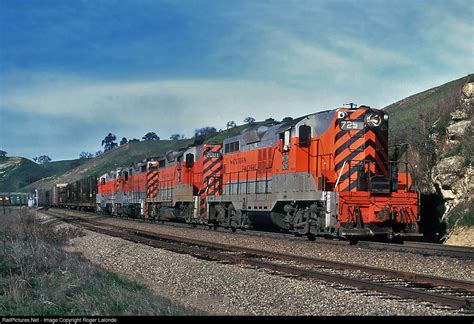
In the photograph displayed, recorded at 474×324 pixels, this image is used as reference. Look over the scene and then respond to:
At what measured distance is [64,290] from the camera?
889cm

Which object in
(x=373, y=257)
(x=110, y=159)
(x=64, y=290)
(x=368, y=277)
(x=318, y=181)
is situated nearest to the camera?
(x=64, y=290)

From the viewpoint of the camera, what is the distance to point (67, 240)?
21.4 m

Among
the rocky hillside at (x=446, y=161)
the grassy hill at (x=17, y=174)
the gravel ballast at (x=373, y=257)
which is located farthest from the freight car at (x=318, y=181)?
the grassy hill at (x=17, y=174)

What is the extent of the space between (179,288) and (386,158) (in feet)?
29.1

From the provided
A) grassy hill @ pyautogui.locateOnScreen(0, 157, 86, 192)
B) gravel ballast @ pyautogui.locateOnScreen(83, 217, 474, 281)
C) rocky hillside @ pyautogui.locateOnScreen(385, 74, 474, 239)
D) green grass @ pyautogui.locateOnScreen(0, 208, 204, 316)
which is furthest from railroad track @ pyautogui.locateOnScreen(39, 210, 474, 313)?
grassy hill @ pyautogui.locateOnScreen(0, 157, 86, 192)

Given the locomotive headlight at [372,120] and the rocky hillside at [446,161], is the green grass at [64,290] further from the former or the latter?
the rocky hillside at [446,161]

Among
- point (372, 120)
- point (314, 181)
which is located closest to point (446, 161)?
point (372, 120)

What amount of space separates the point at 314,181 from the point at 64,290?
30.2 feet

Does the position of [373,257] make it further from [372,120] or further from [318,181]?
[372,120]

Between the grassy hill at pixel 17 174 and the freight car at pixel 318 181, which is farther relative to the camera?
the grassy hill at pixel 17 174

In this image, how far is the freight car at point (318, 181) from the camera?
1530 cm

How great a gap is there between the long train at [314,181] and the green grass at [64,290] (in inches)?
273
